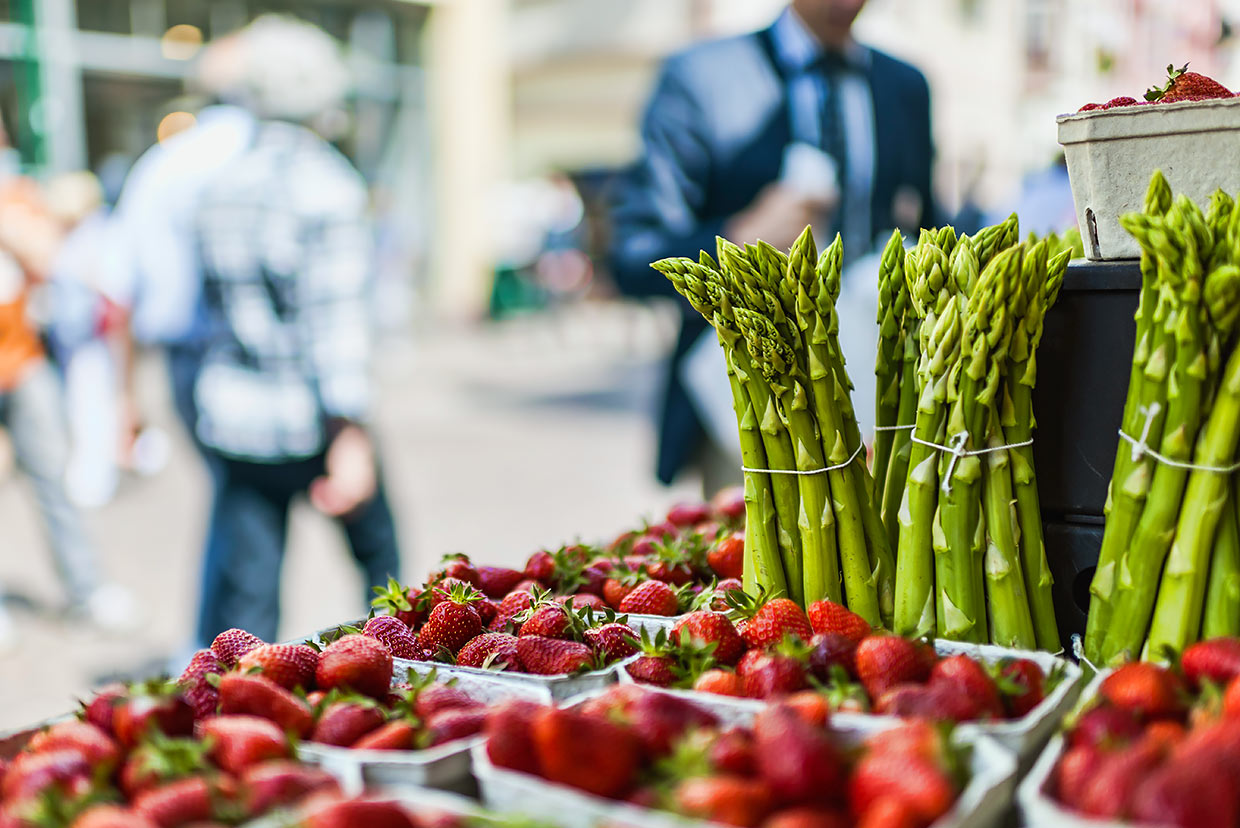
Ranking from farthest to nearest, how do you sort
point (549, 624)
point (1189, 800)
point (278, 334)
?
1. point (278, 334)
2. point (549, 624)
3. point (1189, 800)

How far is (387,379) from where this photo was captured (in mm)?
13695

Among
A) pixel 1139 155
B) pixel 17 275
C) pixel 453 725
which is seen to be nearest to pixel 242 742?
pixel 453 725

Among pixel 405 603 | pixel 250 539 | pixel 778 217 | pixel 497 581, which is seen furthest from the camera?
pixel 250 539

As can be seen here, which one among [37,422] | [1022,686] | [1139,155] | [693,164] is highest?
[693,164]

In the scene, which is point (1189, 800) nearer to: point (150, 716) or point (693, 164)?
point (150, 716)

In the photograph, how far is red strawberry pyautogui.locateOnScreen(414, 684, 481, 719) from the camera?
4.98 feet

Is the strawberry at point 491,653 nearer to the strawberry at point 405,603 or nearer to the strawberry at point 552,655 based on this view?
the strawberry at point 552,655

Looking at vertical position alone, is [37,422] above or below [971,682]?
above

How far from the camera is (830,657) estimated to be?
1.59 meters

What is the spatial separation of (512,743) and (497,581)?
34.6 inches

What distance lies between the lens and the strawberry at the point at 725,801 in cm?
116

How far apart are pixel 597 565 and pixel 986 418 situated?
78 cm

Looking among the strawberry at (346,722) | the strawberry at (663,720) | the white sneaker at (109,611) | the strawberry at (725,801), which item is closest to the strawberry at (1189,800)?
the strawberry at (725,801)

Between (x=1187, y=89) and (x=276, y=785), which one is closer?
(x=276, y=785)
